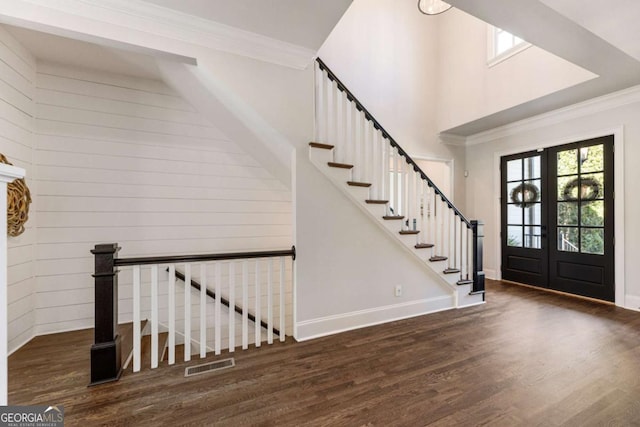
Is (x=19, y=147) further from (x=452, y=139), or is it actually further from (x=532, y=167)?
(x=532, y=167)

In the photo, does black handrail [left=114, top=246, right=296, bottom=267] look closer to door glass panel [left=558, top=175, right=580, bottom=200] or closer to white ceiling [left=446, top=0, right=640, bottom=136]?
white ceiling [left=446, top=0, right=640, bottom=136]

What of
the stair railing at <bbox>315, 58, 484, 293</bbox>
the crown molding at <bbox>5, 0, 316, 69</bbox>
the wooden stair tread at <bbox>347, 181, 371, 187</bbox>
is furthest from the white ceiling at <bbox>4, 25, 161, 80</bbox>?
the wooden stair tread at <bbox>347, 181, 371, 187</bbox>

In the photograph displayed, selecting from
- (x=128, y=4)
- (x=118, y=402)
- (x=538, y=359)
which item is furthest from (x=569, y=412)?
(x=128, y=4)

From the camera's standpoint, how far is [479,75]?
14.7 feet

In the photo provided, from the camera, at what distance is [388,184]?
127 inches

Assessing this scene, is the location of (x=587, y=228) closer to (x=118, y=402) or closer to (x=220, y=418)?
(x=220, y=418)

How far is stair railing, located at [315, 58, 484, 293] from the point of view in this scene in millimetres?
2979

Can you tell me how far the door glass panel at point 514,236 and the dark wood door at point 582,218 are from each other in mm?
466

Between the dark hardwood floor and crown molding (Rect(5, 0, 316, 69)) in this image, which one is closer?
the dark hardwood floor

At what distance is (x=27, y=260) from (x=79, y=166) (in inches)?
41.1

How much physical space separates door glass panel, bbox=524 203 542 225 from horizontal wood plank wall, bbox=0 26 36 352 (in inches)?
261

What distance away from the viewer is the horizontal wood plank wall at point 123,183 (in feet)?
9.34

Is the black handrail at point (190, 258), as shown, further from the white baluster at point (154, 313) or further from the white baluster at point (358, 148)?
the white baluster at point (358, 148)

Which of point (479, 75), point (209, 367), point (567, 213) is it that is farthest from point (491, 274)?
point (209, 367)
